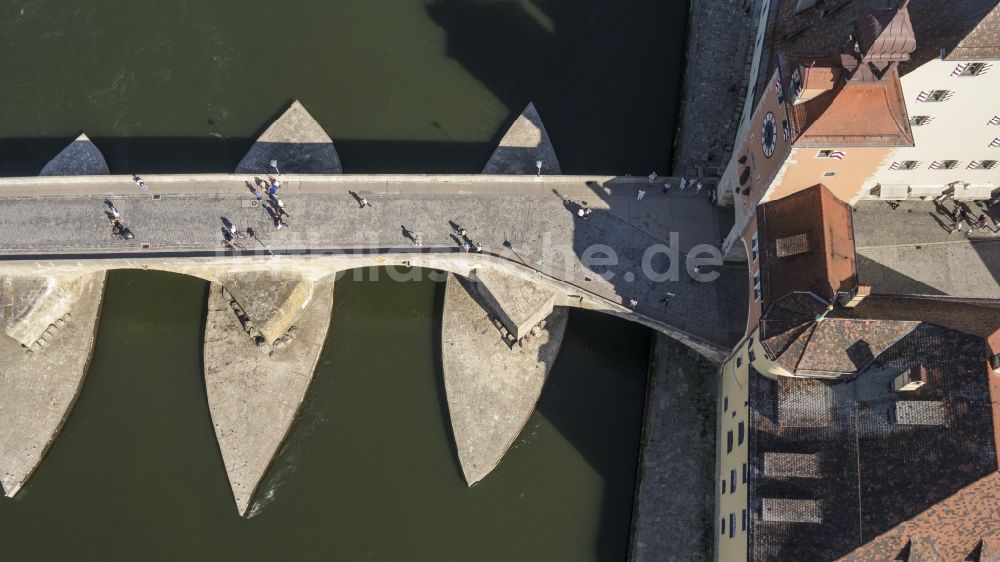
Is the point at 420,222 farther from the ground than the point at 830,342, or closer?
farther from the ground

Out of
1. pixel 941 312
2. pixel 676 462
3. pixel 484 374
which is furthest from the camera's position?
pixel 484 374

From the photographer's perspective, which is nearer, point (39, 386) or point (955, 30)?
point (955, 30)

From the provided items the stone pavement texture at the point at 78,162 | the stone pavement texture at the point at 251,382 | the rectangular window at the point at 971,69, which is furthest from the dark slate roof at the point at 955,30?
the stone pavement texture at the point at 78,162

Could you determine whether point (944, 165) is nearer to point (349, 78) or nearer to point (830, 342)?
Result: point (830, 342)

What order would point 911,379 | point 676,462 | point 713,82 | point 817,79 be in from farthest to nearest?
point 713,82 < point 676,462 < point 817,79 < point 911,379

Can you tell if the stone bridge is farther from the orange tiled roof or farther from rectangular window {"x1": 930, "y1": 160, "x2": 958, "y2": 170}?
rectangular window {"x1": 930, "y1": 160, "x2": 958, "y2": 170}

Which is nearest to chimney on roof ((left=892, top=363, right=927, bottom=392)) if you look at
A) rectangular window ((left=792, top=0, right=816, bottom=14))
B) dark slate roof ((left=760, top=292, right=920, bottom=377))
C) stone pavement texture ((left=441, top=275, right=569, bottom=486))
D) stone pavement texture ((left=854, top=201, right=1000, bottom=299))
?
dark slate roof ((left=760, top=292, right=920, bottom=377))

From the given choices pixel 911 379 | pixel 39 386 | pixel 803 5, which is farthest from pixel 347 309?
pixel 803 5
